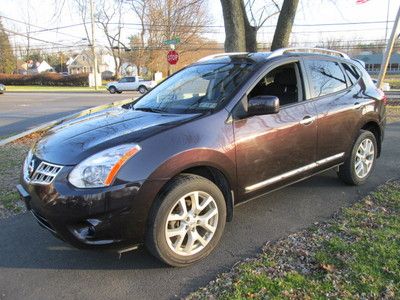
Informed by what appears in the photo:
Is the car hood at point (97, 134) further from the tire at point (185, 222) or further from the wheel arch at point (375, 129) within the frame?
the wheel arch at point (375, 129)

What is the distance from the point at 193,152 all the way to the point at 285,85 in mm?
1702

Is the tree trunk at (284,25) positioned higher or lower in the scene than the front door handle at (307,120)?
higher

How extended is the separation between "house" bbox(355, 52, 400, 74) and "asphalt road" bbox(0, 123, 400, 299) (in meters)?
78.8

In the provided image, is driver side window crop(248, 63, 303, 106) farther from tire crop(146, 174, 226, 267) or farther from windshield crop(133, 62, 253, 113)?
tire crop(146, 174, 226, 267)

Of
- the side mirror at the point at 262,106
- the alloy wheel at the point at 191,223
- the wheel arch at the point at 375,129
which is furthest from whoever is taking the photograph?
the wheel arch at the point at 375,129

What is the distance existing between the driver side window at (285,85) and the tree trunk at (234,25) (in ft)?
19.3

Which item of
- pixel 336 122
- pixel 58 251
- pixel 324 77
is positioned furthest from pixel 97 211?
pixel 324 77

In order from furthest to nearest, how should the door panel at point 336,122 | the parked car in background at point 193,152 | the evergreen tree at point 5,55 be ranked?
the evergreen tree at point 5,55
the door panel at point 336,122
the parked car in background at point 193,152

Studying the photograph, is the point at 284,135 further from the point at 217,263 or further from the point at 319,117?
the point at 217,263

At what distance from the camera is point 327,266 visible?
3.19 m

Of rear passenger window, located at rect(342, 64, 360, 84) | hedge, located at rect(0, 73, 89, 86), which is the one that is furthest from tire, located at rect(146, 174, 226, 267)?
hedge, located at rect(0, 73, 89, 86)

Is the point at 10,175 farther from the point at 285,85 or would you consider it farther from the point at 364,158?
the point at 364,158

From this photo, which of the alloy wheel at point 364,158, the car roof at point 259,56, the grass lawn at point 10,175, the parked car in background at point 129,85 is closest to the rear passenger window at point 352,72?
the car roof at point 259,56

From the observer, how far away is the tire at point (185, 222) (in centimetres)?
312
